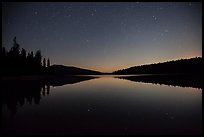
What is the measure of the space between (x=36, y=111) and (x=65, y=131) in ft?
15.0

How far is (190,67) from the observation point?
174 m

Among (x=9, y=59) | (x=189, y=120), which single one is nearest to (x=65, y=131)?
(x=189, y=120)

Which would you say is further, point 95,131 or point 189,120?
point 189,120

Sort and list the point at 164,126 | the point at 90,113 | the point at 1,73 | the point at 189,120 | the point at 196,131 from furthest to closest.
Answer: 1. the point at 1,73
2. the point at 90,113
3. the point at 189,120
4. the point at 164,126
5. the point at 196,131

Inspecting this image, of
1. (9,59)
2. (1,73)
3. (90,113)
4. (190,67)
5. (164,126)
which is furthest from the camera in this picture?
(190,67)

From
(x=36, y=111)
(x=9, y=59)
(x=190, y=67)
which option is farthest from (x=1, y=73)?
(x=190, y=67)

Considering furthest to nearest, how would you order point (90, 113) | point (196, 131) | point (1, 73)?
point (1, 73) → point (90, 113) → point (196, 131)

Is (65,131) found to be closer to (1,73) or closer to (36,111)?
(36,111)

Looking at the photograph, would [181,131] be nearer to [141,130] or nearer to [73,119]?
[141,130]

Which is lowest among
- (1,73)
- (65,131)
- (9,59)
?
(65,131)

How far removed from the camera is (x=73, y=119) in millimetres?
10648

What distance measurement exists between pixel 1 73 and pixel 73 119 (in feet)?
183

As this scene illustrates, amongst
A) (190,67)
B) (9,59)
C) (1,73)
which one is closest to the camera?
(1,73)

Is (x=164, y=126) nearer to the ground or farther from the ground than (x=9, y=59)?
nearer to the ground
